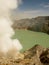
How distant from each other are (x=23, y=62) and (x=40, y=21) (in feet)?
99.6

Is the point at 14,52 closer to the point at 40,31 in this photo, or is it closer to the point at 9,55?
the point at 9,55

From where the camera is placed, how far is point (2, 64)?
1144 cm

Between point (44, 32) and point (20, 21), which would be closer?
point (44, 32)

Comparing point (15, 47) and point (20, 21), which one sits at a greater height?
point (20, 21)

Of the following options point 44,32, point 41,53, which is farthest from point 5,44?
point 44,32

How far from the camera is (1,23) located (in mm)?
13352

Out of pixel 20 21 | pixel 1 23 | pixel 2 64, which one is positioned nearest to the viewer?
pixel 2 64

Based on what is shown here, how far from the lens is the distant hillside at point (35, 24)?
38519 millimetres

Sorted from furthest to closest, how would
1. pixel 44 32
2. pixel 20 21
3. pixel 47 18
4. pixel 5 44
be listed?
pixel 20 21
pixel 47 18
pixel 44 32
pixel 5 44

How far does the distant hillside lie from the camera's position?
38.5 m

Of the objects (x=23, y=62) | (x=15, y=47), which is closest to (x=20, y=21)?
(x=15, y=47)

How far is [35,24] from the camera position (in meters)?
42.2

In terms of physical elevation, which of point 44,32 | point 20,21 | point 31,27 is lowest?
point 44,32

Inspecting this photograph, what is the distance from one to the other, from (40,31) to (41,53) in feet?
82.3
